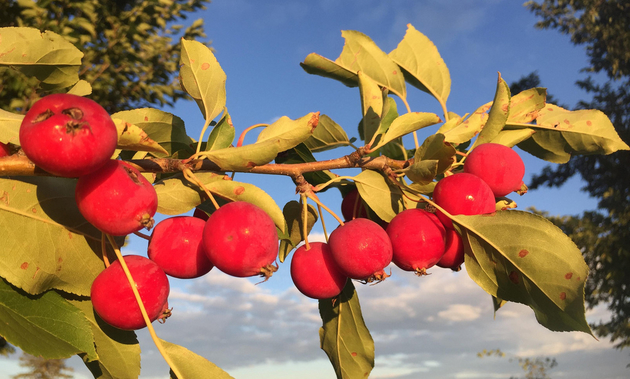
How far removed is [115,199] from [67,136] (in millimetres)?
159

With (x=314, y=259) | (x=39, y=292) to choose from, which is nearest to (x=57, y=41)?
(x=39, y=292)

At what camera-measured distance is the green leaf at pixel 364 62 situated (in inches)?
70.4

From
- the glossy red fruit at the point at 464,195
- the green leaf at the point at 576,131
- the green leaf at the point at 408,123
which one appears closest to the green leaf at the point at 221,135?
the green leaf at the point at 408,123

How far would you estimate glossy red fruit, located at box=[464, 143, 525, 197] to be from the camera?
1.39 meters

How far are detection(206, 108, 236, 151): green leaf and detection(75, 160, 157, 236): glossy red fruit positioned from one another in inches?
11.2

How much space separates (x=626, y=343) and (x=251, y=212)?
1313cm

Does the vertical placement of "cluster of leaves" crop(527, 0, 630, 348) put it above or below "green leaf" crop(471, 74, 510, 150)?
above

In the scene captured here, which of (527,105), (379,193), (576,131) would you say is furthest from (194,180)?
(576,131)

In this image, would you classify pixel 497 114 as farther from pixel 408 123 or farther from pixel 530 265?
pixel 530 265

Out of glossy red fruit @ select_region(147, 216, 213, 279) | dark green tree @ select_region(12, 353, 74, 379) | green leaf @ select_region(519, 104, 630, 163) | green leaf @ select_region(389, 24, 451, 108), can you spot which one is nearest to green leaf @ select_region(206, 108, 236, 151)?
glossy red fruit @ select_region(147, 216, 213, 279)

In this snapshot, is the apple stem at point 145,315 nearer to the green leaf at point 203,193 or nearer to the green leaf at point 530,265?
the green leaf at point 203,193

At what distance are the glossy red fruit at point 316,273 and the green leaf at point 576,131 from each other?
901mm

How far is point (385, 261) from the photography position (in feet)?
4.19

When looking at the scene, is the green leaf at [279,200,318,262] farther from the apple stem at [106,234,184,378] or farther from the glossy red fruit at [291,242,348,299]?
the apple stem at [106,234,184,378]
